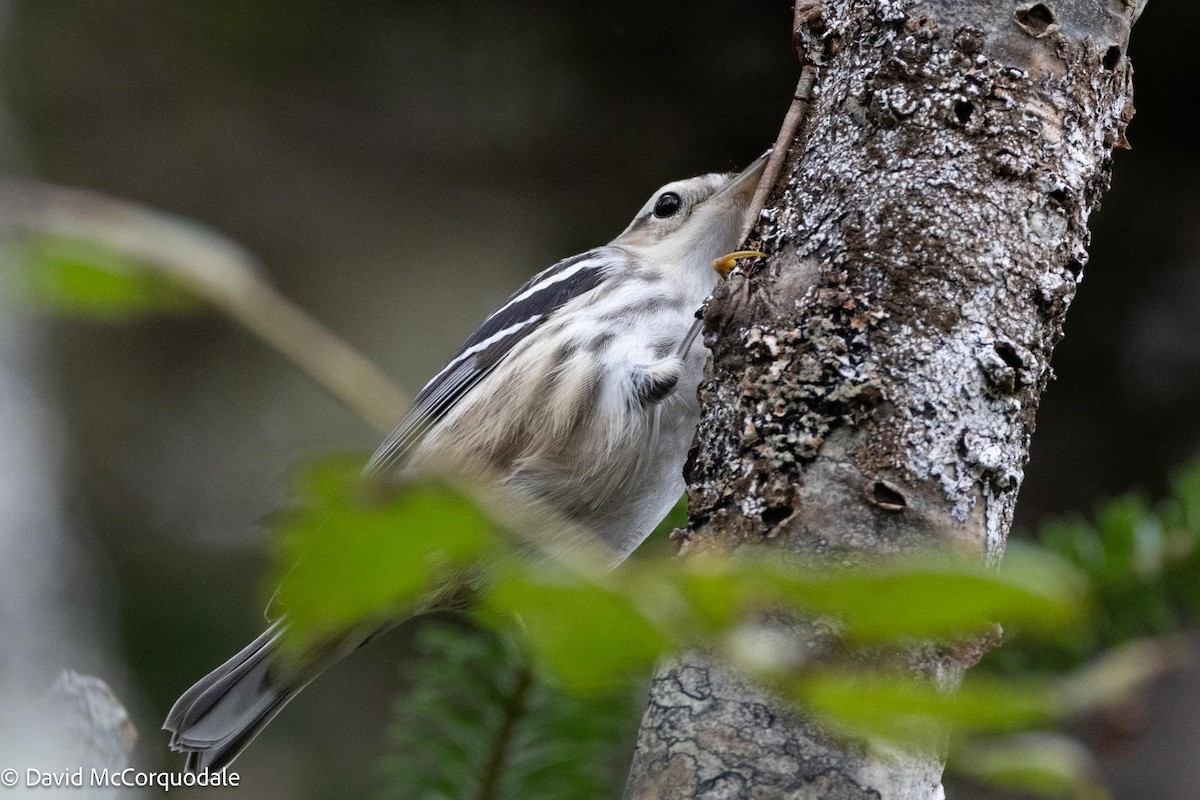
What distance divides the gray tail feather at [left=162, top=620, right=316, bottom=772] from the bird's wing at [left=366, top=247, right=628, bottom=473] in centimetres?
63

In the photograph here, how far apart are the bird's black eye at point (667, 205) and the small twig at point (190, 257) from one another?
267 centimetres

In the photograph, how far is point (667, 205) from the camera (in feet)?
10.6

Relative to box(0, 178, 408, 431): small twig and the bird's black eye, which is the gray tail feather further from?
box(0, 178, 408, 431): small twig

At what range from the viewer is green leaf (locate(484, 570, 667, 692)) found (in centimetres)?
49

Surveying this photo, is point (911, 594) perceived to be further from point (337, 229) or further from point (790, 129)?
point (337, 229)

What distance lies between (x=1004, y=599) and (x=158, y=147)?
4.08 meters

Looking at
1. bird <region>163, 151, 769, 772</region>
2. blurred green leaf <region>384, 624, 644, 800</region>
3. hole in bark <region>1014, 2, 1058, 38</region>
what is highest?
hole in bark <region>1014, 2, 1058, 38</region>

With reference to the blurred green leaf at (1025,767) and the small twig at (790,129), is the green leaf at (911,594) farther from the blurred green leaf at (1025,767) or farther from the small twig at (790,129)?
the small twig at (790,129)

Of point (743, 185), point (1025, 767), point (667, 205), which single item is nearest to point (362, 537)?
point (1025, 767)

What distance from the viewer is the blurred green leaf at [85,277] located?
1.73ft

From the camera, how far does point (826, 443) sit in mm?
1471

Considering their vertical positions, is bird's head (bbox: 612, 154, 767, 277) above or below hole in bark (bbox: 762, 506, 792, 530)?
above

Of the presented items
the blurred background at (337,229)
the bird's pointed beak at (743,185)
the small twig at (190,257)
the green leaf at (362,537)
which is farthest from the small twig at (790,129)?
the blurred background at (337,229)

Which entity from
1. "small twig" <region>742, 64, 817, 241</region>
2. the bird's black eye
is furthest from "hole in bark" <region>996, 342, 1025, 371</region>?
the bird's black eye
